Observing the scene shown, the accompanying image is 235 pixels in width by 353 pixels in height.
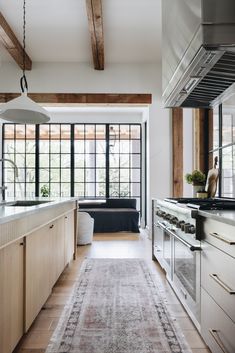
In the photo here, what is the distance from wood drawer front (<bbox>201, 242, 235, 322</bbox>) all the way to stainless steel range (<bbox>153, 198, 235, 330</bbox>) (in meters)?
0.14

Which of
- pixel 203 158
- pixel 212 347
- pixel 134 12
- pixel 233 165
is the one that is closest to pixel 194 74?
pixel 233 165

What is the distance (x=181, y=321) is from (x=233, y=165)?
1.55 meters

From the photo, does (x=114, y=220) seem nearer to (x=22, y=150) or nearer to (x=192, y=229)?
(x=22, y=150)

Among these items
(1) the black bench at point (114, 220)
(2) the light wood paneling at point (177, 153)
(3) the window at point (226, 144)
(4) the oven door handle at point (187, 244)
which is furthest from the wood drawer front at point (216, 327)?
(1) the black bench at point (114, 220)

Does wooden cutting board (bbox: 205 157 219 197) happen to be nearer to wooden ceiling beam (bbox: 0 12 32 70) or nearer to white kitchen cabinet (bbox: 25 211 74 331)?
white kitchen cabinet (bbox: 25 211 74 331)

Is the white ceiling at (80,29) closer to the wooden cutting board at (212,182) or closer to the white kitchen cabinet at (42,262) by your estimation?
the wooden cutting board at (212,182)

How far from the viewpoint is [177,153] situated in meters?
6.03

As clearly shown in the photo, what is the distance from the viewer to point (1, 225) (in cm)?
144

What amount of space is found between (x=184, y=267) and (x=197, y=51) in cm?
146

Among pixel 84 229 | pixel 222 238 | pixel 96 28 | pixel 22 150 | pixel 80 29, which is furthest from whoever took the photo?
pixel 22 150

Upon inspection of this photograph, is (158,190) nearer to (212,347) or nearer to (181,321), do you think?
(181,321)

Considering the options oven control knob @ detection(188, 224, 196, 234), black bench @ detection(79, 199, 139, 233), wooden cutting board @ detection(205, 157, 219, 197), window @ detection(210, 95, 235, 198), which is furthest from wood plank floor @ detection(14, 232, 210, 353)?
black bench @ detection(79, 199, 139, 233)

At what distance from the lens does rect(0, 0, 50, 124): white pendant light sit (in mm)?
3062

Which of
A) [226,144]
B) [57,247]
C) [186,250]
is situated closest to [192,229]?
[186,250]
